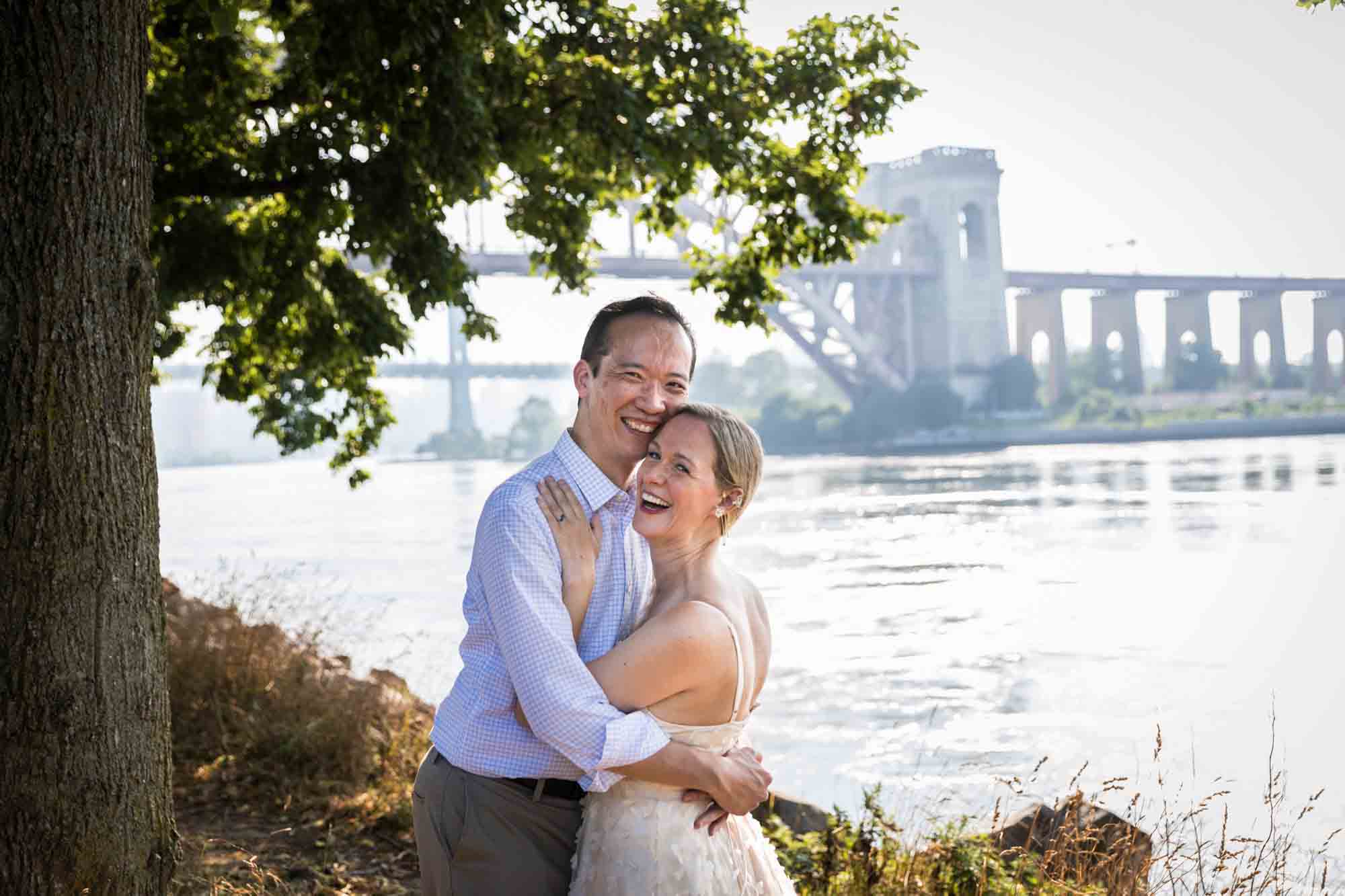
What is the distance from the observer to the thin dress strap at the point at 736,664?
1891 mm

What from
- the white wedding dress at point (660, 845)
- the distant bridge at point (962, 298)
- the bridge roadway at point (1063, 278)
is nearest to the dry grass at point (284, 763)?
the white wedding dress at point (660, 845)

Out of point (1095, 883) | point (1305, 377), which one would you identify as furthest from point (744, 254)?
point (1305, 377)

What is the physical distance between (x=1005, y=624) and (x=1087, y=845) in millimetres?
7926

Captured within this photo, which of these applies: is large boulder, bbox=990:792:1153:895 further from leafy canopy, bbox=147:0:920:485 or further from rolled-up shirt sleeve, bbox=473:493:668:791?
leafy canopy, bbox=147:0:920:485

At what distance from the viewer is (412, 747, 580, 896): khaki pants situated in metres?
1.99

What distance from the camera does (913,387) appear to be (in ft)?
169

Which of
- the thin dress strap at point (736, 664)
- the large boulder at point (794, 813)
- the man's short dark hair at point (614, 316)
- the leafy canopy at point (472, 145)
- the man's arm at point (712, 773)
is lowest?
the large boulder at point (794, 813)

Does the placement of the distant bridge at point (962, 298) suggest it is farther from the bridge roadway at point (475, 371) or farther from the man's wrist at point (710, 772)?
the man's wrist at point (710, 772)

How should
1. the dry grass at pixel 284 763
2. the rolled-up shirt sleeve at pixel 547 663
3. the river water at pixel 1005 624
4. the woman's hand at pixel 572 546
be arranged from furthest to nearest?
the river water at pixel 1005 624
the dry grass at pixel 284 763
the woman's hand at pixel 572 546
the rolled-up shirt sleeve at pixel 547 663

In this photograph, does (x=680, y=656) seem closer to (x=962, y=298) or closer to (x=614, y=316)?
(x=614, y=316)

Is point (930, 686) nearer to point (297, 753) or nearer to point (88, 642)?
point (297, 753)

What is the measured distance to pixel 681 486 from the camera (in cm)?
195

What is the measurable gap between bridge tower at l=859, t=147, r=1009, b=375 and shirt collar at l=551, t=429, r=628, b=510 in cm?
5281

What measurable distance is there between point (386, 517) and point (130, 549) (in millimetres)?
24816
